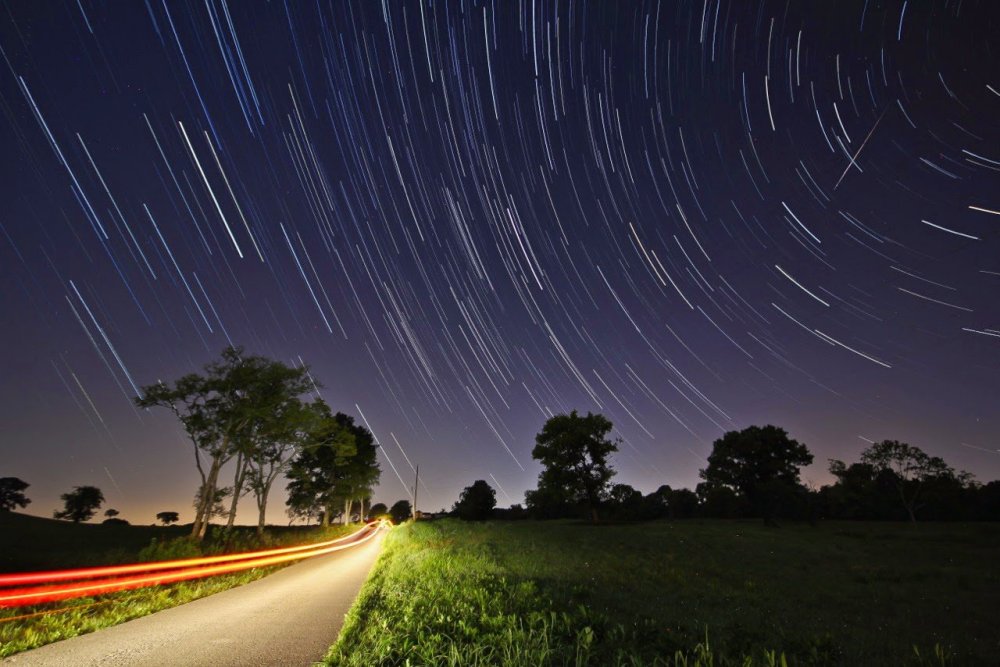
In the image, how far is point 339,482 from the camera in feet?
177

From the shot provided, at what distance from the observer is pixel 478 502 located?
105m

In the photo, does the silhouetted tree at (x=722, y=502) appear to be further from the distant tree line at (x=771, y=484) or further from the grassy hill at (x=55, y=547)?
the grassy hill at (x=55, y=547)

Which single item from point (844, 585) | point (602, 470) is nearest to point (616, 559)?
point (844, 585)

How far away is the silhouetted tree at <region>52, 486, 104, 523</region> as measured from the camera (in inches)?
3900

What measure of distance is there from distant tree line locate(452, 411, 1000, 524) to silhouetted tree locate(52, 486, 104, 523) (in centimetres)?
11166

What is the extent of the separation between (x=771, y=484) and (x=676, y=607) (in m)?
47.2

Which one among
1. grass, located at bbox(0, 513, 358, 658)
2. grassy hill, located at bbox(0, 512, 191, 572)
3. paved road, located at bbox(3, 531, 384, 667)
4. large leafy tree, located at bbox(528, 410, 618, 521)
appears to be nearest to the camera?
paved road, located at bbox(3, 531, 384, 667)

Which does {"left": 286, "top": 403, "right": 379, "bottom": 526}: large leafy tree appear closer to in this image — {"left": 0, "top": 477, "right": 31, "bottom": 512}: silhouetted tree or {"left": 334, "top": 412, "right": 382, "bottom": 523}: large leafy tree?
{"left": 334, "top": 412, "right": 382, "bottom": 523}: large leafy tree

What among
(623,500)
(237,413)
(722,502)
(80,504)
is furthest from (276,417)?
(80,504)

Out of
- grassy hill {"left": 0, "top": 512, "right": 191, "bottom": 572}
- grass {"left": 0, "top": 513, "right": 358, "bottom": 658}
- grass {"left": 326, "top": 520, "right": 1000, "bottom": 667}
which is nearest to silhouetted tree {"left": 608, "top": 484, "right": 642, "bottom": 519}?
grass {"left": 326, "top": 520, "right": 1000, "bottom": 667}

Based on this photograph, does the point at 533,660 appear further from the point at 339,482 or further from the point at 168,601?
the point at 339,482

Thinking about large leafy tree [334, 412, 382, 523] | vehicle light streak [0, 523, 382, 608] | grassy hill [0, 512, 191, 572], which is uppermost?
large leafy tree [334, 412, 382, 523]

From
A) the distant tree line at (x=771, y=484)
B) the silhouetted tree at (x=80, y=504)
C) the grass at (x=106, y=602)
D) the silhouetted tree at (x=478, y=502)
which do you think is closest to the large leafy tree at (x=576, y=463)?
the distant tree line at (x=771, y=484)

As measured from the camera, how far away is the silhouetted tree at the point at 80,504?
99062 millimetres
